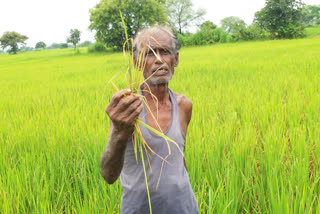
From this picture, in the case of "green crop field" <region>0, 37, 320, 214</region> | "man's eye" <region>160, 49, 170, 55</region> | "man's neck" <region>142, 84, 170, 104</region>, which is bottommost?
"green crop field" <region>0, 37, 320, 214</region>

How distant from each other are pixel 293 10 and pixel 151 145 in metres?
30.6

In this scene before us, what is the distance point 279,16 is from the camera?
25641 mm

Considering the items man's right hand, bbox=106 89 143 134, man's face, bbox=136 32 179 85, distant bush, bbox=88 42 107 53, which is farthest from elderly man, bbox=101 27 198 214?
distant bush, bbox=88 42 107 53

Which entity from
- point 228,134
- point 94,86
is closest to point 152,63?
point 228,134

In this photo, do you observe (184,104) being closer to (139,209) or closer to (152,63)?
(152,63)

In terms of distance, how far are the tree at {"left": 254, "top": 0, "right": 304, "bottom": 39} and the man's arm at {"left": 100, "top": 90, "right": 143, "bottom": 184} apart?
26.9 m

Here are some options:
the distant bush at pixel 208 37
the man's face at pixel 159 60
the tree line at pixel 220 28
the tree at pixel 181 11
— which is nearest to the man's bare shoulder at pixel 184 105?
the man's face at pixel 159 60

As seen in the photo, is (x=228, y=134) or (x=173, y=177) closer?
(x=173, y=177)

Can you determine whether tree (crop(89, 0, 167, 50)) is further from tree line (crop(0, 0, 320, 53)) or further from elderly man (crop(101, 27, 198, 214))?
elderly man (crop(101, 27, 198, 214))

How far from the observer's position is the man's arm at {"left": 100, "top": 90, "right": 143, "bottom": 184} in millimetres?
650

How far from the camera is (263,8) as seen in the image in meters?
26.7

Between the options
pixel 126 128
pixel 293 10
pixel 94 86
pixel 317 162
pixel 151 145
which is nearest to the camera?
pixel 126 128

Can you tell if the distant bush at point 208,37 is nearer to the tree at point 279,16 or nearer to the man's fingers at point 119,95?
the tree at point 279,16

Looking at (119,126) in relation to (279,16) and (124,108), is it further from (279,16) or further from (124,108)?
(279,16)
